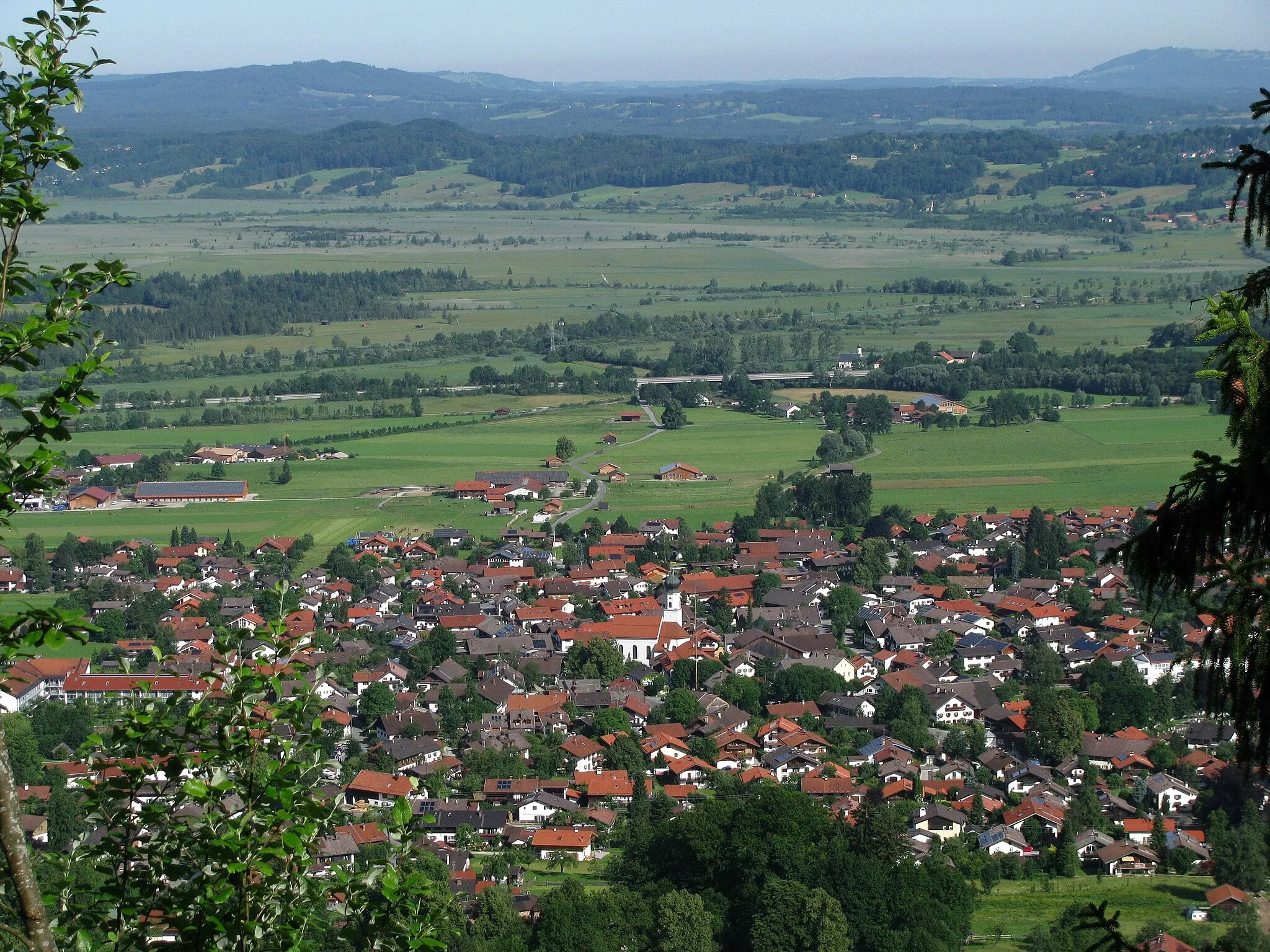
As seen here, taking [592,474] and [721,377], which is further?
[721,377]

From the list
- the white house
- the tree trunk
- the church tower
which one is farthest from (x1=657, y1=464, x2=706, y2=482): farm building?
the tree trunk

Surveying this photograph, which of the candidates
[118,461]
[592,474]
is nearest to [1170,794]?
[592,474]

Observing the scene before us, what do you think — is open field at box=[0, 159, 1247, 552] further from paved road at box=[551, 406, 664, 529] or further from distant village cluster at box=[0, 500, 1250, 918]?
distant village cluster at box=[0, 500, 1250, 918]

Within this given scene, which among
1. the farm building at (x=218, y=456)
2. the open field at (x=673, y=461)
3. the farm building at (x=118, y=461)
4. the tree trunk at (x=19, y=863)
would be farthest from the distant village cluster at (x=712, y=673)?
the tree trunk at (x=19, y=863)

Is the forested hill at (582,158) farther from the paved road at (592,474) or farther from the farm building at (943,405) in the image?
the paved road at (592,474)

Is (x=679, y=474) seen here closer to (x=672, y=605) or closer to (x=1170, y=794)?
(x=672, y=605)

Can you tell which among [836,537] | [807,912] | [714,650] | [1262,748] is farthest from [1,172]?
[836,537]
